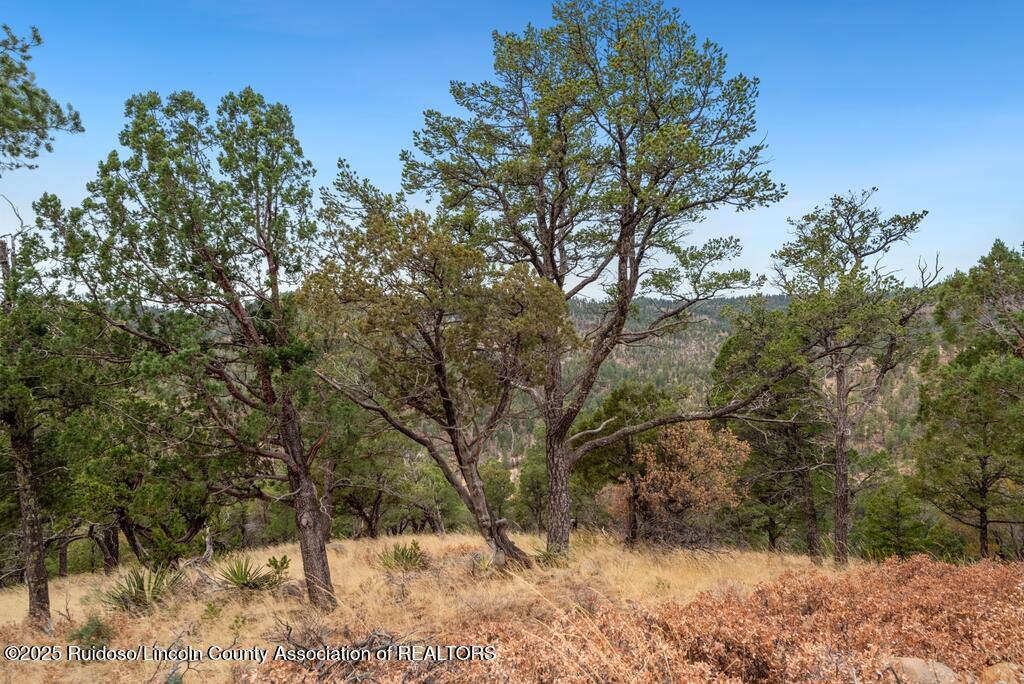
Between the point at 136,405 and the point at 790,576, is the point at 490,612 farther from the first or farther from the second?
the point at 136,405

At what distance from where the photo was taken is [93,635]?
698cm

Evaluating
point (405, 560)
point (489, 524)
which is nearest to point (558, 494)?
point (489, 524)

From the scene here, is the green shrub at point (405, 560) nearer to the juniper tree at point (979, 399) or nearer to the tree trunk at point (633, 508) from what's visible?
the tree trunk at point (633, 508)

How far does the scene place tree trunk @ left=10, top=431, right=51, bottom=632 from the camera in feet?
27.2

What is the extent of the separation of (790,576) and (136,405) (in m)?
9.52

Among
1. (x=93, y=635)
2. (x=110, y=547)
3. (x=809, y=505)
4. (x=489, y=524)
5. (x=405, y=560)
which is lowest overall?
(x=809, y=505)

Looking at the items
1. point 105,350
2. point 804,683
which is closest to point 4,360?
point 105,350

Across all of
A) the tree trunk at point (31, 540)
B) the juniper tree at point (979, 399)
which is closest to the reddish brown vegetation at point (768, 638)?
the tree trunk at point (31, 540)

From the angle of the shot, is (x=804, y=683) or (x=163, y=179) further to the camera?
(x=163, y=179)

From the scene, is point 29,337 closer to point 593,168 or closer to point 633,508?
point 593,168

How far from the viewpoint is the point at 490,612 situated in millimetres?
5723

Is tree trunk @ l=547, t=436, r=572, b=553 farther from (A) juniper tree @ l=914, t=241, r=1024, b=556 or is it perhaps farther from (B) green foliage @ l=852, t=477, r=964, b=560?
(B) green foliage @ l=852, t=477, r=964, b=560

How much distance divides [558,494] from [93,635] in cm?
783

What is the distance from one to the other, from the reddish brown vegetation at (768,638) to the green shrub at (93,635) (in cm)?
497
